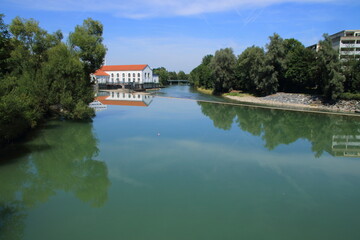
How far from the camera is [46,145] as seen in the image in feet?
48.8

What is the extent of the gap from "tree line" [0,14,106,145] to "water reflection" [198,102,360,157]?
12.4 meters

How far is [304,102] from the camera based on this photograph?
36344 mm

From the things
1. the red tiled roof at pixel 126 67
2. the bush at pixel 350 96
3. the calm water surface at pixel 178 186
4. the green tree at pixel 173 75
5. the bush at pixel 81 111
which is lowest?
the calm water surface at pixel 178 186

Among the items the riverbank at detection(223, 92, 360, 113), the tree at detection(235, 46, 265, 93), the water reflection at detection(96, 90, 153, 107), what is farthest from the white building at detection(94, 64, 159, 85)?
the riverbank at detection(223, 92, 360, 113)

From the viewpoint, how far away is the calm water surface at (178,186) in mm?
7328

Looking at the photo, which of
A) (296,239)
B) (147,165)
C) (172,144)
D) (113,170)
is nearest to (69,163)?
(113,170)

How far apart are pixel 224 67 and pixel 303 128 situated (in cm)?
3264

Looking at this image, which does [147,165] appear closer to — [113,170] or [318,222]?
[113,170]

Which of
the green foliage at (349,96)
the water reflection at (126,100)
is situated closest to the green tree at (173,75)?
the water reflection at (126,100)

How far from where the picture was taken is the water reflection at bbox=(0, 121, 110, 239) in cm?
818

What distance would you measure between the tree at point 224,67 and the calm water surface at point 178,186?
3497 cm

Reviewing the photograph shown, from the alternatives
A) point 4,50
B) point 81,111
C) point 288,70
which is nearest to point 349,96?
point 288,70

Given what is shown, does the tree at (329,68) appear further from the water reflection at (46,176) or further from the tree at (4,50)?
the tree at (4,50)

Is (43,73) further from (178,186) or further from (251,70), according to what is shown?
(251,70)
